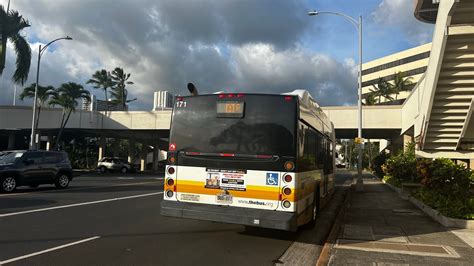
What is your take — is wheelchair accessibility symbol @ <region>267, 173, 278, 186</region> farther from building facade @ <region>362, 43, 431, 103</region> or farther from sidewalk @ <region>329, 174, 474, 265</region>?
building facade @ <region>362, 43, 431, 103</region>

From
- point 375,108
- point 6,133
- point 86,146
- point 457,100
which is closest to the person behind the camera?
point 457,100

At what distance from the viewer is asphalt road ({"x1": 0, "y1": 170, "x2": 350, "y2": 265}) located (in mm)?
7125

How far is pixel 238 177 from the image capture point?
8.52 metres

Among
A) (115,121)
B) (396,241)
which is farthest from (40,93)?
(396,241)

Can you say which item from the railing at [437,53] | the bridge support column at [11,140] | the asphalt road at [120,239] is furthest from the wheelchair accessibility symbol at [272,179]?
the bridge support column at [11,140]

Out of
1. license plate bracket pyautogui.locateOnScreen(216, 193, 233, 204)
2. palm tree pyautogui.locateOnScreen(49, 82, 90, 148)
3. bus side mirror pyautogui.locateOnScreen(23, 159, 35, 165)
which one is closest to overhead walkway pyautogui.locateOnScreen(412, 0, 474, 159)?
license plate bracket pyautogui.locateOnScreen(216, 193, 233, 204)

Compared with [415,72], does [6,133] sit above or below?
below

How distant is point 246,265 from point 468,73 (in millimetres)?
14272

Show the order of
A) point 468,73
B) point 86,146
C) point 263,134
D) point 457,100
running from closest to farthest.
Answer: point 263,134 → point 468,73 → point 457,100 → point 86,146

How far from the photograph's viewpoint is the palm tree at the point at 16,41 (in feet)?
111

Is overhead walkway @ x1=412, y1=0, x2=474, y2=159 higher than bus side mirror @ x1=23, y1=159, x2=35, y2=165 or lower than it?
higher

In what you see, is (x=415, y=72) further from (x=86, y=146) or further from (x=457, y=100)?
(x=457, y=100)

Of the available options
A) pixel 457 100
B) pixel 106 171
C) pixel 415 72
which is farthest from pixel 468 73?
pixel 415 72

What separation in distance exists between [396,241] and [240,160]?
12.1 feet
